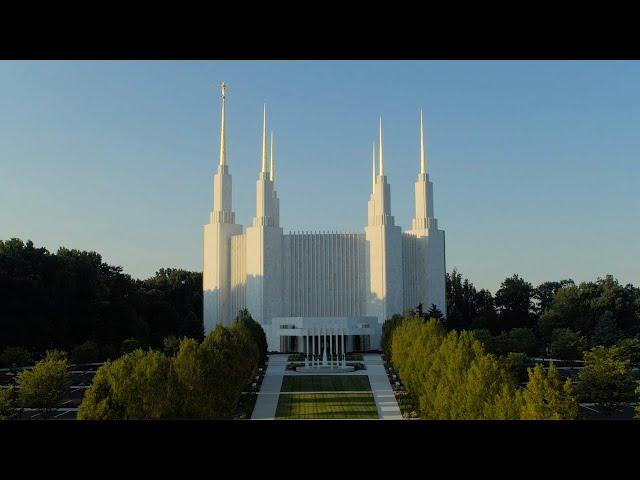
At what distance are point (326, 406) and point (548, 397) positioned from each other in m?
13.5

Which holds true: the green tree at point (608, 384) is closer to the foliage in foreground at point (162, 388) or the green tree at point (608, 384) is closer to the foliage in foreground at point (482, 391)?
the foliage in foreground at point (482, 391)

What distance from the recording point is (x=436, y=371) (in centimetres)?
1858

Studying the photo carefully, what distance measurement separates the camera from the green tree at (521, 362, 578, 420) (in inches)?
482

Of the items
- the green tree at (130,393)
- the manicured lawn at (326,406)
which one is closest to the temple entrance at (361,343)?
the manicured lawn at (326,406)

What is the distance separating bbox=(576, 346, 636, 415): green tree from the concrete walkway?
6.12 meters

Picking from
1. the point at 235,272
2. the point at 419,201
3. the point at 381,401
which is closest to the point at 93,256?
the point at 235,272

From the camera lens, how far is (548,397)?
12867 mm

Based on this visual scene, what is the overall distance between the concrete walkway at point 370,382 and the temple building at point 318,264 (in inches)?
297

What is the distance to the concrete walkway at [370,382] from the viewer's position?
24188 millimetres

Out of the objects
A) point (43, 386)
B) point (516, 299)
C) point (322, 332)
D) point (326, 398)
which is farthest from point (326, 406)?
point (516, 299)

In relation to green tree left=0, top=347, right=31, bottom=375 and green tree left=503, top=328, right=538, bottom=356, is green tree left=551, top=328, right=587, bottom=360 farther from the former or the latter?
green tree left=0, top=347, right=31, bottom=375

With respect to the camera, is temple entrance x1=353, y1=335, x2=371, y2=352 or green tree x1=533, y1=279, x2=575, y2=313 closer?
temple entrance x1=353, y1=335, x2=371, y2=352

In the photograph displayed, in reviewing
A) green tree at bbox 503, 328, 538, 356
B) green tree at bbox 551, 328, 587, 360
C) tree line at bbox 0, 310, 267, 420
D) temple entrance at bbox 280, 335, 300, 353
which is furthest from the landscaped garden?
temple entrance at bbox 280, 335, 300, 353
